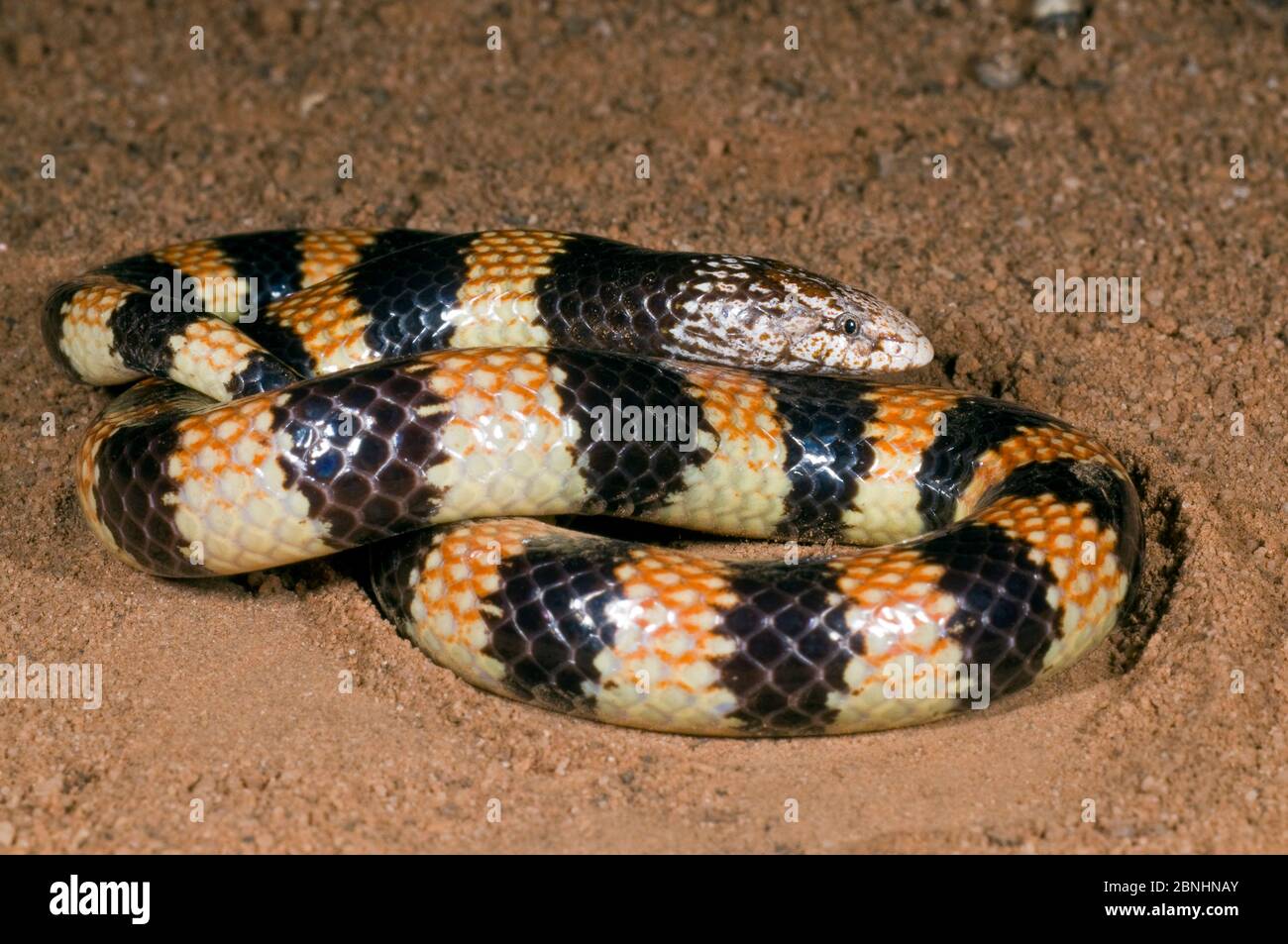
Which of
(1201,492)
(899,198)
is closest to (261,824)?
(1201,492)

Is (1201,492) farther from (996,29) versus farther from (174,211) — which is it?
(174,211)

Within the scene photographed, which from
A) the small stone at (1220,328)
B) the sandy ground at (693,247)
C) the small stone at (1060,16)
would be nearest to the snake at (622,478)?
the sandy ground at (693,247)

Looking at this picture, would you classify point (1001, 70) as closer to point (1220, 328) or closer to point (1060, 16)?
point (1060, 16)

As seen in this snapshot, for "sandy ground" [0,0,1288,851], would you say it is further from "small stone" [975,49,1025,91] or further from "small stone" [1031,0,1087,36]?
"small stone" [1031,0,1087,36]

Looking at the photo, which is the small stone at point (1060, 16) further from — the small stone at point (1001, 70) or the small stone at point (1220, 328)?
the small stone at point (1220, 328)

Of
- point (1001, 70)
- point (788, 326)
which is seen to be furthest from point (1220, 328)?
point (1001, 70)

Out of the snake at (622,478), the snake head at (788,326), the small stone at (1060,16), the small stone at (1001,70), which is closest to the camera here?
the snake at (622,478)
